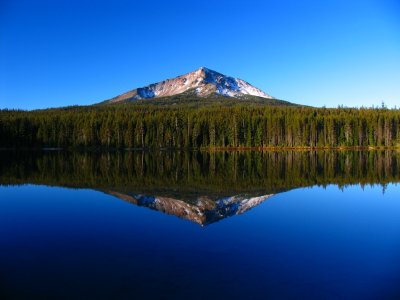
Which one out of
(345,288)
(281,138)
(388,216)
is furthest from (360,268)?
(281,138)

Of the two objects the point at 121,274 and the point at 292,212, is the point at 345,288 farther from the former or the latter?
the point at 292,212

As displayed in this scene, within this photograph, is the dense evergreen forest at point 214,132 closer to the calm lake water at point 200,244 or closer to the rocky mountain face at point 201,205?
the calm lake water at point 200,244

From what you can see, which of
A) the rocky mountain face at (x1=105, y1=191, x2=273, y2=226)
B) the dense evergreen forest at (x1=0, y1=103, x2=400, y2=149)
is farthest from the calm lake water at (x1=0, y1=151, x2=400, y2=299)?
the dense evergreen forest at (x1=0, y1=103, x2=400, y2=149)

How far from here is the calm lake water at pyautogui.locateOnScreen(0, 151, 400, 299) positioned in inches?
402

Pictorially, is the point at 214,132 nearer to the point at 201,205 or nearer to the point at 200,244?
the point at 201,205

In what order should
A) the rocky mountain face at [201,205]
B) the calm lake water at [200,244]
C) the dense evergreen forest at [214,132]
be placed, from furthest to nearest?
the dense evergreen forest at [214,132] → the rocky mountain face at [201,205] → the calm lake water at [200,244]

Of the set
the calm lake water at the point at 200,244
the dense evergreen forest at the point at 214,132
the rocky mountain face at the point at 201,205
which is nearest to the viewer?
the calm lake water at the point at 200,244

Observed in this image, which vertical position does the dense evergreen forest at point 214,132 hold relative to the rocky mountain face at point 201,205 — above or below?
above

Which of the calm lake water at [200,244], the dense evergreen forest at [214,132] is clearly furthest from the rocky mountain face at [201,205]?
the dense evergreen forest at [214,132]

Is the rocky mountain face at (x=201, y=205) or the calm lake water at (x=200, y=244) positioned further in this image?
the rocky mountain face at (x=201, y=205)

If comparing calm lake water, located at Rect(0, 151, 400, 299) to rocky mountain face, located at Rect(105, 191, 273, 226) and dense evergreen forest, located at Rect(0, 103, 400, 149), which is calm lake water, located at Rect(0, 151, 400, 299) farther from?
dense evergreen forest, located at Rect(0, 103, 400, 149)

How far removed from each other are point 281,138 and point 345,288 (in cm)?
11260

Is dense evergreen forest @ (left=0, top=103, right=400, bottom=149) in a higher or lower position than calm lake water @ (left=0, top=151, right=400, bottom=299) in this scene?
higher

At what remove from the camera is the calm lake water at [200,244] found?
1021 cm
